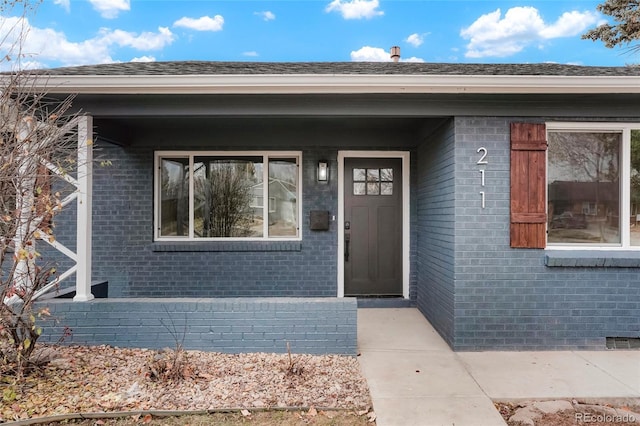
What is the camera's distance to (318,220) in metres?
4.98

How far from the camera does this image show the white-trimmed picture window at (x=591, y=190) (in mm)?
3771

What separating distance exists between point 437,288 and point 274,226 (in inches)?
92.0

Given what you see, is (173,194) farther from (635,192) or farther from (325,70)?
(635,192)

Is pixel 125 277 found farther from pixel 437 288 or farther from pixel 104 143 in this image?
pixel 437 288

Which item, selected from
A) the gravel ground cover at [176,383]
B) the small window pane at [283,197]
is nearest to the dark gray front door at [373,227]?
the small window pane at [283,197]

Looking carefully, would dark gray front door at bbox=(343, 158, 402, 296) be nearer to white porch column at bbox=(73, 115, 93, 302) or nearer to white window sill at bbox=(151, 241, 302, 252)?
white window sill at bbox=(151, 241, 302, 252)

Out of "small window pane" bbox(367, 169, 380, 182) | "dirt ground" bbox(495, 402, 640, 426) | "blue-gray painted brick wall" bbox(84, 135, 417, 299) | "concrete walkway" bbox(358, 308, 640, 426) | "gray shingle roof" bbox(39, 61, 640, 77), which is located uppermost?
"gray shingle roof" bbox(39, 61, 640, 77)

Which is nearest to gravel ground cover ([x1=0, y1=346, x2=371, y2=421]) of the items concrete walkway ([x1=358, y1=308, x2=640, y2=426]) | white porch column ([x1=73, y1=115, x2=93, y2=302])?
concrete walkway ([x1=358, y1=308, x2=640, y2=426])

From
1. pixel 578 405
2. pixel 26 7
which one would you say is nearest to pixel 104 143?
pixel 26 7

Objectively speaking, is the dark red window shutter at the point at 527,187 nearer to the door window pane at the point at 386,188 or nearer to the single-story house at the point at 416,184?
the single-story house at the point at 416,184

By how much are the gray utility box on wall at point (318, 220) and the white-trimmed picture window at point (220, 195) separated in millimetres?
207

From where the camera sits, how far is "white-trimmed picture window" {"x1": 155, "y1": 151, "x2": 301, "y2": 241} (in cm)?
505

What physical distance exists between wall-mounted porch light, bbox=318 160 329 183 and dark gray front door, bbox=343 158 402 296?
0.99 feet

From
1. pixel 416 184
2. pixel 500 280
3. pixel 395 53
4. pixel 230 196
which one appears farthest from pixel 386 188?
pixel 395 53
